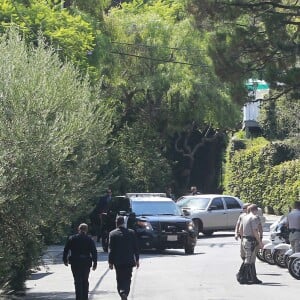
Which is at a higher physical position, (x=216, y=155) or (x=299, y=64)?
(x=299, y=64)

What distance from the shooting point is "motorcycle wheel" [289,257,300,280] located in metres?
21.2

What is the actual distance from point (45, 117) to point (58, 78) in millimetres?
1800

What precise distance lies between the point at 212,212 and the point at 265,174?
13902 millimetres

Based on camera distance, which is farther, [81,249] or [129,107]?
[129,107]

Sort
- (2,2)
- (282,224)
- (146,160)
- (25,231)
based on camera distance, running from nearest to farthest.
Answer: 1. (25,231)
2. (282,224)
3. (2,2)
4. (146,160)

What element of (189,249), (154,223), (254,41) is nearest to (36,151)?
(254,41)

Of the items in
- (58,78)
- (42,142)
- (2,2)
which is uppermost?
(2,2)

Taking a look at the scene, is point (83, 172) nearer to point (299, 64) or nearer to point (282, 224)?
point (299, 64)

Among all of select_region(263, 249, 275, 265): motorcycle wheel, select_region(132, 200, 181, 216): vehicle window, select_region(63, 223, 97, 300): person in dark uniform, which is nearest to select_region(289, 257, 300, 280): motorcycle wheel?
select_region(263, 249, 275, 265): motorcycle wheel

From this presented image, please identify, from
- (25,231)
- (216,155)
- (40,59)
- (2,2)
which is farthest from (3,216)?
(216,155)

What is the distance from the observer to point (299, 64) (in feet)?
69.7

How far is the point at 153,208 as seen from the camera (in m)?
29.7

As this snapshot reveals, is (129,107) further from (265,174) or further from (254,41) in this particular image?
(254,41)

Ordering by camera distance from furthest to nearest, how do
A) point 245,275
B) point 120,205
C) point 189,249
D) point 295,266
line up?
point 120,205
point 189,249
point 295,266
point 245,275
